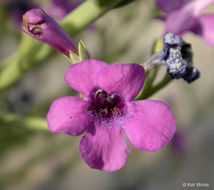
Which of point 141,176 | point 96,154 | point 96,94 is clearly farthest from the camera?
point 141,176

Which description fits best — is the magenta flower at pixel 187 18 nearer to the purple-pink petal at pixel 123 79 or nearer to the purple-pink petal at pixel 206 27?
the purple-pink petal at pixel 206 27

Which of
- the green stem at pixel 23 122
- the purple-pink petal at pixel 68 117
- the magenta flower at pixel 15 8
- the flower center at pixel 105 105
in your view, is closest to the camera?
the purple-pink petal at pixel 68 117

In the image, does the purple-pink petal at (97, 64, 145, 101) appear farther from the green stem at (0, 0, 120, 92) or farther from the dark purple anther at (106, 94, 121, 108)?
the green stem at (0, 0, 120, 92)

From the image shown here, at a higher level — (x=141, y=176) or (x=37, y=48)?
(x=37, y=48)

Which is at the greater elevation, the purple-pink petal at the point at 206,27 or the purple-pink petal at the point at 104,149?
the purple-pink petal at the point at 104,149

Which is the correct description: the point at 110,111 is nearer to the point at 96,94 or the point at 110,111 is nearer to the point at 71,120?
the point at 96,94

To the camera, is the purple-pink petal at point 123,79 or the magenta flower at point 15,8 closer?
the purple-pink petal at point 123,79

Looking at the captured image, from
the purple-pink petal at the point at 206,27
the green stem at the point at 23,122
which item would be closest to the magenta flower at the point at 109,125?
the green stem at the point at 23,122

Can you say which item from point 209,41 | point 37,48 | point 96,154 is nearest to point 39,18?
point 37,48
